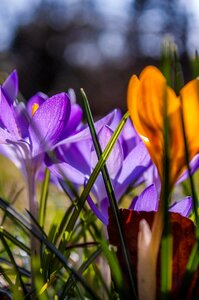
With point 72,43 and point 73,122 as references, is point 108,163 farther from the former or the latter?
point 72,43

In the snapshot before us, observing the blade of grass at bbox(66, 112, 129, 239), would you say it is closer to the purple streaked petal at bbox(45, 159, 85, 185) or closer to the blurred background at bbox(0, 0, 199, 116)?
the purple streaked petal at bbox(45, 159, 85, 185)

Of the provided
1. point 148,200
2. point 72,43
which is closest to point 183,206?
point 148,200

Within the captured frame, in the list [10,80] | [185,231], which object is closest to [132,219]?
[185,231]

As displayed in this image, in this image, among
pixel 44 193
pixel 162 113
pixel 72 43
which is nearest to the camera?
pixel 162 113

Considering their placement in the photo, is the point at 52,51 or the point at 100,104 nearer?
the point at 100,104

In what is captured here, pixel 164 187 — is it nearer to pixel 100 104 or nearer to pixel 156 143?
pixel 156 143

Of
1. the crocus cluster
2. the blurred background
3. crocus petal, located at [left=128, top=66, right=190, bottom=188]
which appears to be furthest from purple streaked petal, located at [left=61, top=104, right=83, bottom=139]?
the blurred background
